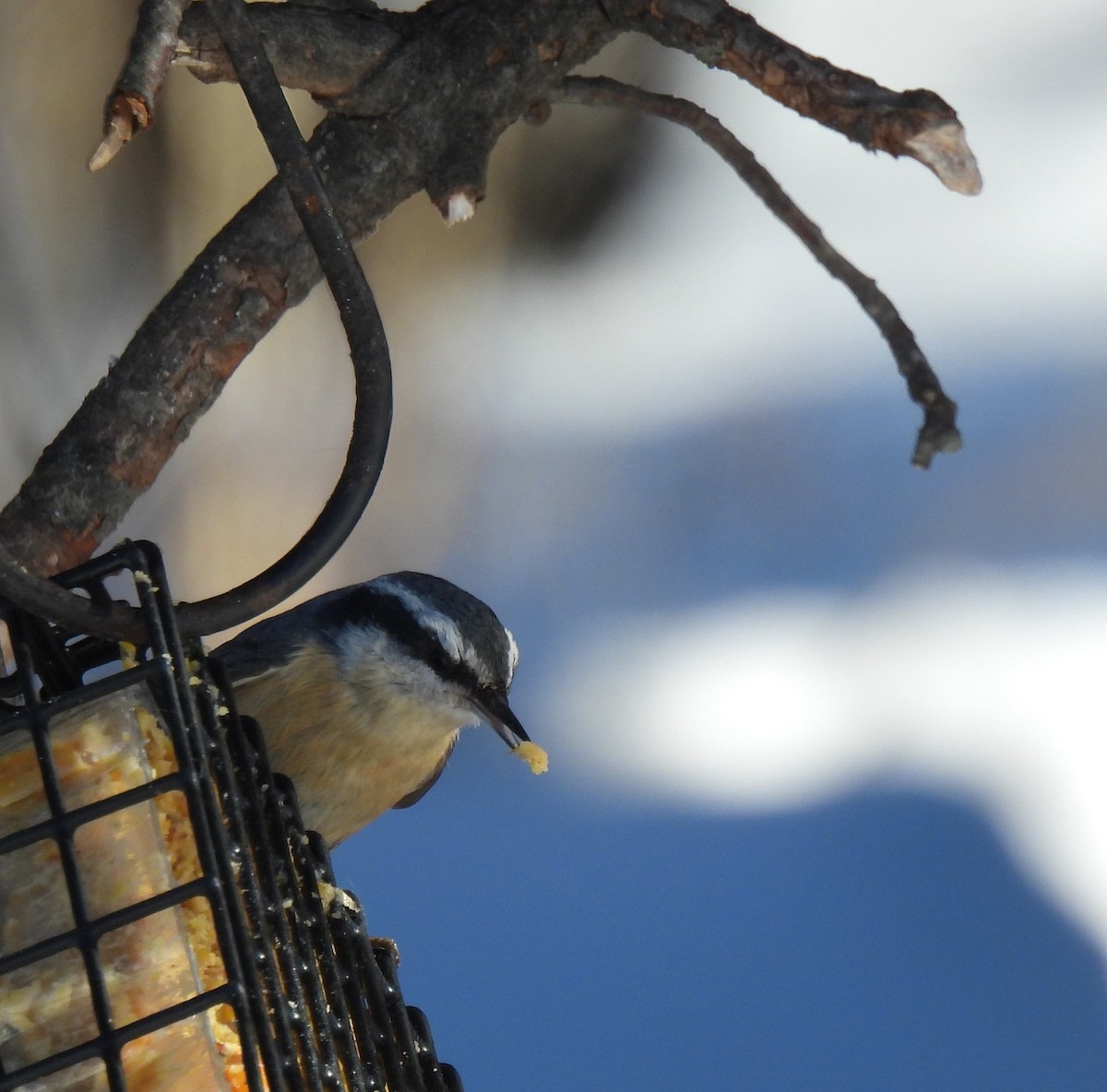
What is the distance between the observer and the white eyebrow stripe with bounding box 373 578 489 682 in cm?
160

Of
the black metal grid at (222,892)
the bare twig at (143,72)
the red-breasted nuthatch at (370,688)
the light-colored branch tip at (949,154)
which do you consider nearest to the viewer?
the black metal grid at (222,892)

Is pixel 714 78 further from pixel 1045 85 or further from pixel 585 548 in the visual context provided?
pixel 585 548

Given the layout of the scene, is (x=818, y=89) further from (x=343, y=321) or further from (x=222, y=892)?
(x=222, y=892)

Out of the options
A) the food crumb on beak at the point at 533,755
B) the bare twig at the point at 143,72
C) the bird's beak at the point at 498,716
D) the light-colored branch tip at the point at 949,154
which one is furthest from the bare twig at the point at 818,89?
the bird's beak at the point at 498,716

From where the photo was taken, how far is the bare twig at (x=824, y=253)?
130 centimetres

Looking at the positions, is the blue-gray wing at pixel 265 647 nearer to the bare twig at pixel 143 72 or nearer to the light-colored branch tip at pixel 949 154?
the bare twig at pixel 143 72

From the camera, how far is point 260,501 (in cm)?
259

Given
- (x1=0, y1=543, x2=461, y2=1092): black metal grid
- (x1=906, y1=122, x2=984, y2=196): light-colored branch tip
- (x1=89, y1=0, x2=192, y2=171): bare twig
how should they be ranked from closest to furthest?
(x1=0, y1=543, x2=461, y2=1092): black metal grid < (x1=89, y1=0, x2=192, y2=171): bare twig < (x1=906, y1=122, x2=984, y2=196): light-colored branch tip

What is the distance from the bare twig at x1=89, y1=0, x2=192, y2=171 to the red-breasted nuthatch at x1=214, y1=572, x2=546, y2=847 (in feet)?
2.42

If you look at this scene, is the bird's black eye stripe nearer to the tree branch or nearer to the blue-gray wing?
the blue-gray wing

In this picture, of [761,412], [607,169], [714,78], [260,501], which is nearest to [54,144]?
[260,501]

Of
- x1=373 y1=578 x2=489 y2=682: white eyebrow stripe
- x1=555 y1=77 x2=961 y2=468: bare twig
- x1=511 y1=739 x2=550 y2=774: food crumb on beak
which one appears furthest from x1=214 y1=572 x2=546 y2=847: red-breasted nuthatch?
x1=555 y1=77 x2=961 y2=468: bare twig

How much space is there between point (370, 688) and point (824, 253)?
28.3 inches

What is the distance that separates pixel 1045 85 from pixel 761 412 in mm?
735
